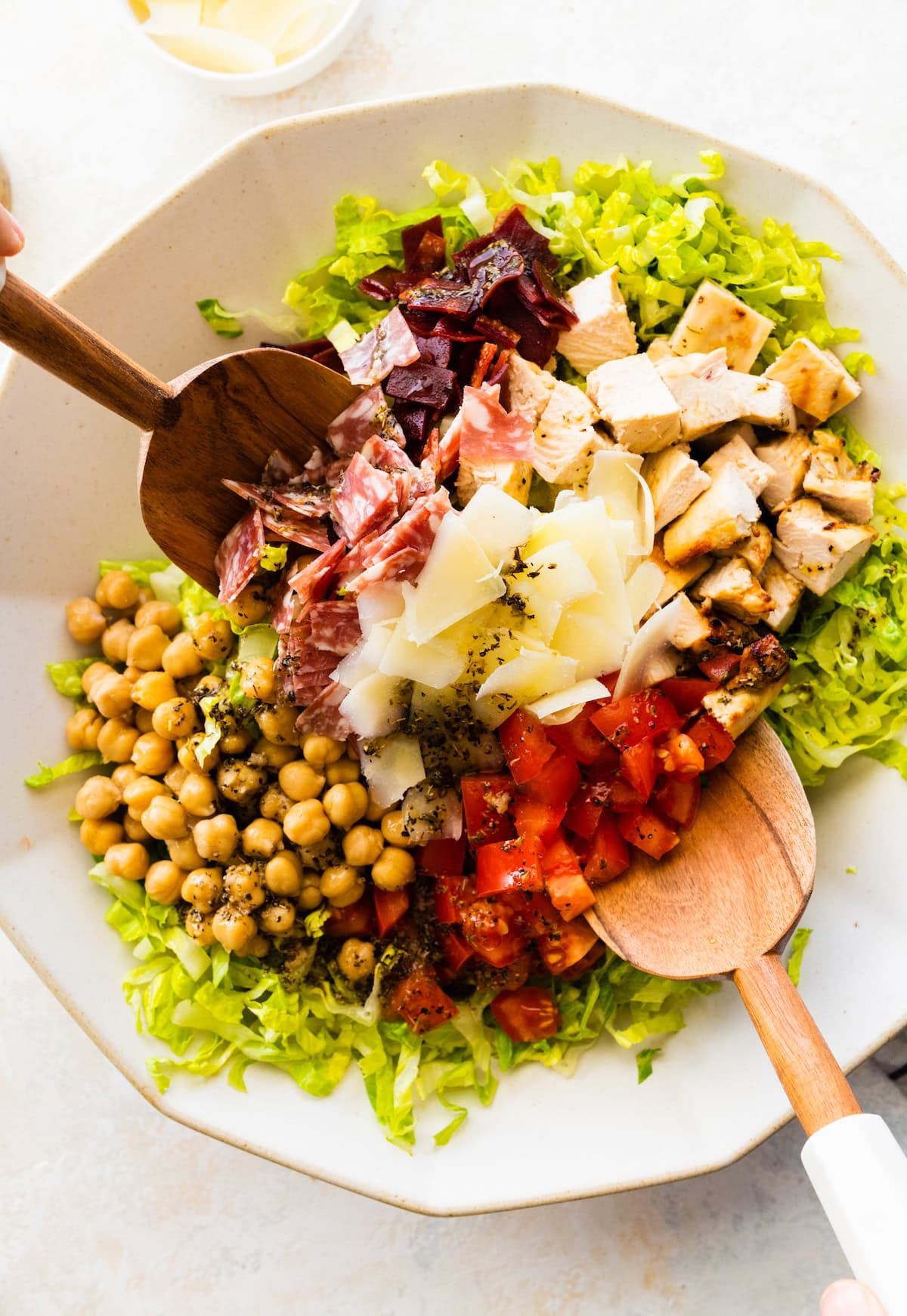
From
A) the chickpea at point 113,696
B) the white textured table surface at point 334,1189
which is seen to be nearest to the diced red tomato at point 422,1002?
the white textured table surface at point 334,1189

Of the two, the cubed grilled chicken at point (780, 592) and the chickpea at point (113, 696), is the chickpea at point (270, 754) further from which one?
the cubed grilled chicken at point (780, 592)

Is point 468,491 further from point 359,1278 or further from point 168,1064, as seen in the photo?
point 359,1278

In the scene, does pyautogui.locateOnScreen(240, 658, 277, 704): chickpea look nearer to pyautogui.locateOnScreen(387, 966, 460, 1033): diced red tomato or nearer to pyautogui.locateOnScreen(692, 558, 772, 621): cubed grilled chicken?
pyautogui.locateOnScreen(387, 966, 460, 1033): diced red tomato

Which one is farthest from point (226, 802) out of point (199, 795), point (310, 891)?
point (310, 891)

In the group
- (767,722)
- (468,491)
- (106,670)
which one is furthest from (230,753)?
(767,722)

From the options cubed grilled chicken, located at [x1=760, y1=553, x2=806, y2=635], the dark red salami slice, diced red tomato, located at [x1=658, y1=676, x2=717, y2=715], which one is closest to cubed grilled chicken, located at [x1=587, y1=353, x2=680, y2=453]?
cubed grilled chicken, located at [x1=760, y1=553, x2=806, y2=635]

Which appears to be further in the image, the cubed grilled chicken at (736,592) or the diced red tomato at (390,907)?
the diced red tomato at (390,907)

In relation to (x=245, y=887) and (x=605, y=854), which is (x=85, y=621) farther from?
(x=605, y=854)
